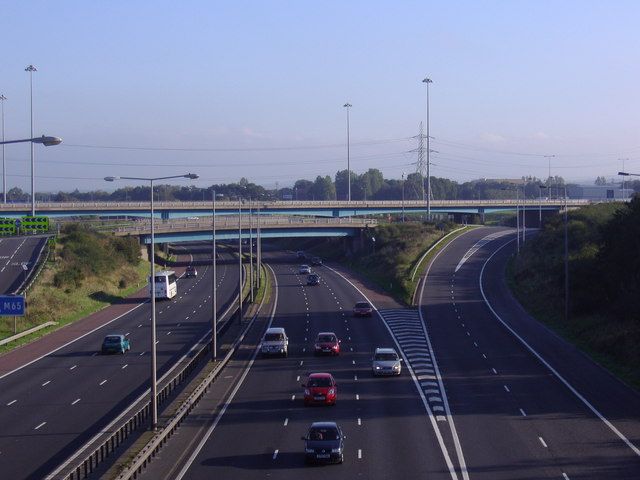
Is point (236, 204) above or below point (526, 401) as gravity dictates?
above

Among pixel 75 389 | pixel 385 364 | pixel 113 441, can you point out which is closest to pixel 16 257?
pixel 75 389

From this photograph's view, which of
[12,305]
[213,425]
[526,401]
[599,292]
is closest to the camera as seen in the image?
[213,425]

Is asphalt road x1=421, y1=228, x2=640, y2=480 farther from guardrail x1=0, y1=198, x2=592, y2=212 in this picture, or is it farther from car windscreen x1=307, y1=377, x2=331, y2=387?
guardrail x1=0, y1=198, x2=592, y2=212

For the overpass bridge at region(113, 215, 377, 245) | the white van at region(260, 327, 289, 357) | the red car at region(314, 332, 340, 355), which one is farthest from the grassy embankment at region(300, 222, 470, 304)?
the white van at region(260, 327, 289, 357)

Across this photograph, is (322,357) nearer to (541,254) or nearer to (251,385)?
(251,385)

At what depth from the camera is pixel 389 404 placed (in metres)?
35.3

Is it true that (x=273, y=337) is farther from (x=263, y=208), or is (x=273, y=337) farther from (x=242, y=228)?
(x=263, y=208)

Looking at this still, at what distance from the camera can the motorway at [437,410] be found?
2520cm

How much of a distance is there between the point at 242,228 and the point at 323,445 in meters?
91.4

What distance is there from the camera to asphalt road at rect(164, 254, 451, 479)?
24.8 m

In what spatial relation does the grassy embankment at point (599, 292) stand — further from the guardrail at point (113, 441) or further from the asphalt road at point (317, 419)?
the guardrail at point (113, 441)

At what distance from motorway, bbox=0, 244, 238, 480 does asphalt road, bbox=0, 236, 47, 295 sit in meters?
9.45

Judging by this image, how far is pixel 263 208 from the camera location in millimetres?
133250

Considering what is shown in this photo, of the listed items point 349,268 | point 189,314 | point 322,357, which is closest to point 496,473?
point 322,357
